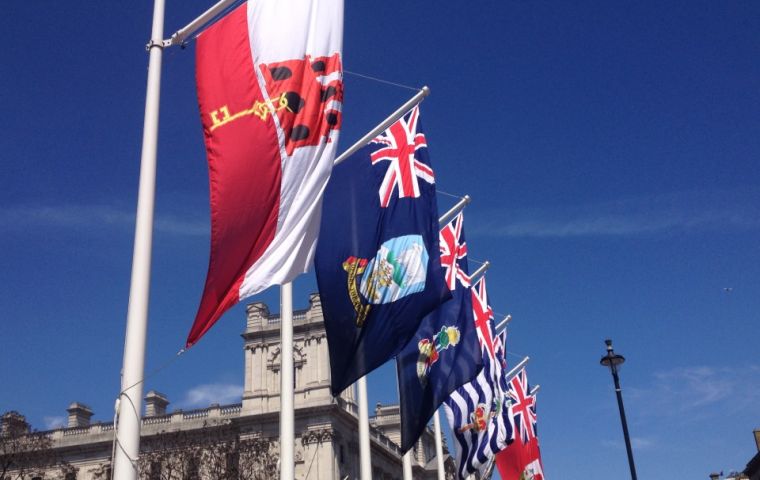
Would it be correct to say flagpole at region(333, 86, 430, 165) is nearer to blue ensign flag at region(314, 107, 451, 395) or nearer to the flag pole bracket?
blue ensign flag at region(314, 107, 451, 395)

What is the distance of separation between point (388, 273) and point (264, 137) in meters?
5.73

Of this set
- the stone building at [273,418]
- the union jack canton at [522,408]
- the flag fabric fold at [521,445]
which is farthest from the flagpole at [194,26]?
the stone building at [273,418]

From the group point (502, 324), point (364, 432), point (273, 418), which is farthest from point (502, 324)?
point (273, 418)

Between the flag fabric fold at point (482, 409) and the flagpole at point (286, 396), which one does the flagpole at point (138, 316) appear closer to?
the flagpole at point (286, 396)

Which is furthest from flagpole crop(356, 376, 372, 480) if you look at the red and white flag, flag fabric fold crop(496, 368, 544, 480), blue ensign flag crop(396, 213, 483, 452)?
flag fabric fold crop(496, 368, 544, 480)

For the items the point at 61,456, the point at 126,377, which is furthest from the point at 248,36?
the point at 61,456

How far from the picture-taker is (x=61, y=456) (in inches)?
2640

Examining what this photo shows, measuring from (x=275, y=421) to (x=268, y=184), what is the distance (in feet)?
179

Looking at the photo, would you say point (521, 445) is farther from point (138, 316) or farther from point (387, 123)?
point (138, 316)

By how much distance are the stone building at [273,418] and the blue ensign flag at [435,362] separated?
4085 centimetres

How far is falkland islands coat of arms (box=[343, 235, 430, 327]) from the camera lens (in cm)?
1514

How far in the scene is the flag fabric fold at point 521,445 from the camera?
30.7 m

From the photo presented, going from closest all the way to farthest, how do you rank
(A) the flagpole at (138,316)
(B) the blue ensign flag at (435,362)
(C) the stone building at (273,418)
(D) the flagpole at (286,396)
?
(A) the flagpole at (138,316), (D) the flagpole at (286,396), (B) the blue ensign flag at (435,362), (C) the stone building at (273,418)

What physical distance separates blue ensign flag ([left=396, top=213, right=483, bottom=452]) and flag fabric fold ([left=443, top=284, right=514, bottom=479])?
3.11 metres
